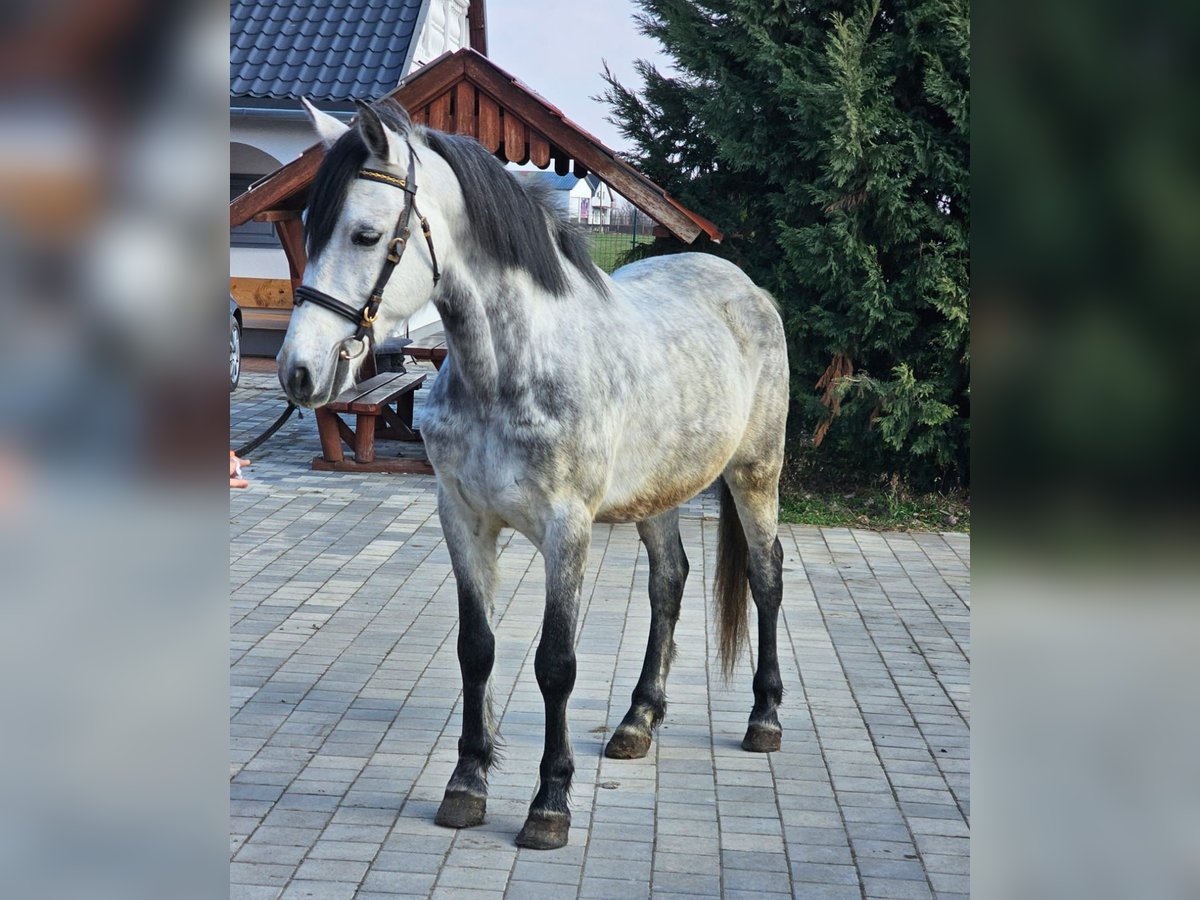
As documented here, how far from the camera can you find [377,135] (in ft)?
9.93

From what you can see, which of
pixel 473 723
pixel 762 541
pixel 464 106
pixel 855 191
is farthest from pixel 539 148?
pixel 473 723

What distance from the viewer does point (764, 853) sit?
11.5ft

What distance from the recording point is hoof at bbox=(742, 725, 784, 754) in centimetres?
436

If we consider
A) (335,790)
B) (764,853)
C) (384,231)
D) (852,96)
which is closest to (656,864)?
(764,853)

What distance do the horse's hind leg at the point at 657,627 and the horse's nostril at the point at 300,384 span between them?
1846 mm

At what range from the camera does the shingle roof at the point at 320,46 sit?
15.5 meters

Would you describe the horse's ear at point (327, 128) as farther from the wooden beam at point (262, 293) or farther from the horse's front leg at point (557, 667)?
the wooden beam at point (262, 293)

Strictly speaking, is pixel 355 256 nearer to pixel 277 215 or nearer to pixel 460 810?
pixel 460 810

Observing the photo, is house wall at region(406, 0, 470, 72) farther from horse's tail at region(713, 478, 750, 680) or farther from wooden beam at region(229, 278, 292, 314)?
horse's tail at region(713, 478, 750, 680)

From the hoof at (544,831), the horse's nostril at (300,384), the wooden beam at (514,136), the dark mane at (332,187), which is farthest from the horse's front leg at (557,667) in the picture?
the wooden beam at (514,136)
